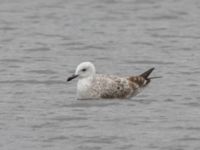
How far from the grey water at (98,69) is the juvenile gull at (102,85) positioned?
175 millimetres

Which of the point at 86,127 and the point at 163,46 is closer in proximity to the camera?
the point at 86,127

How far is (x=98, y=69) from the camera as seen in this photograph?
19.0m

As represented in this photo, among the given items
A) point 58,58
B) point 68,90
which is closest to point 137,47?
point 58,58

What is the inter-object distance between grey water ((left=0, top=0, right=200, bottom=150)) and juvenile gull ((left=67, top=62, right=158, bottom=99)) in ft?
0.57

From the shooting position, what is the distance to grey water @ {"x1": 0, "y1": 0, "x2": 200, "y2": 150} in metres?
13.8

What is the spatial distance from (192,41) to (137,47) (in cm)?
124

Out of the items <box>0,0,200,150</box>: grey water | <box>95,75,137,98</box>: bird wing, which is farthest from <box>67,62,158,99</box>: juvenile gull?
<box>0,0,200,150</box>: grey water

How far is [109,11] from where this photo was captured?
25.3 meters

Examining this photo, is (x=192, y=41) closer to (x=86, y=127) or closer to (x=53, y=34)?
(x=53, y=34)

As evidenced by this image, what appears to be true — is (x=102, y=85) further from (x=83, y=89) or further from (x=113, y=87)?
(x=83, y=89)

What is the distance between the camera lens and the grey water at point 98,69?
1380 centimetres

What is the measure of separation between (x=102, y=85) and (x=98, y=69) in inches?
99.6

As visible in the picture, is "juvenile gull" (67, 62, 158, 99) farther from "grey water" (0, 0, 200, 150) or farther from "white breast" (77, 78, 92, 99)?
"grey water" (0, 0, 200, 150)

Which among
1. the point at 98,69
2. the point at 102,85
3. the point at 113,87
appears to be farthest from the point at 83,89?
the point at 98,69
